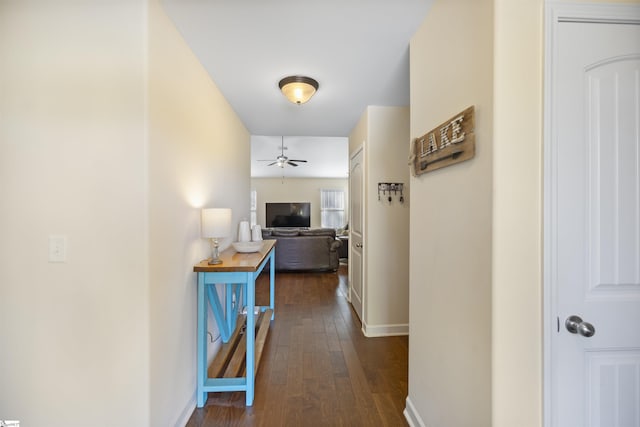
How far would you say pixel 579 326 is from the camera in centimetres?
98

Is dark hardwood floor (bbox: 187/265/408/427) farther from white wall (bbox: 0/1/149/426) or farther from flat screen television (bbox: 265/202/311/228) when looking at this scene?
flat screen television (bbox: 265/202/311/228)

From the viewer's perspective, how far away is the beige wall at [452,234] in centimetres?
103

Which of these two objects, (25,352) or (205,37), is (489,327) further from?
(205,37)

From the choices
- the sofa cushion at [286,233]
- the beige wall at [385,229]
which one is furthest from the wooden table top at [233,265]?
the sofa cushion at [286,233]

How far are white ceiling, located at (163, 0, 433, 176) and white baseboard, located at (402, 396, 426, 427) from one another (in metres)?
2.24

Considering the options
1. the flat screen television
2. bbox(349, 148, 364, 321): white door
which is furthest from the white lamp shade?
the flat screen television

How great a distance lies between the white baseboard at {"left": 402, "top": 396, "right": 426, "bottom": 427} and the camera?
62.1 inches

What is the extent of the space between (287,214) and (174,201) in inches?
305

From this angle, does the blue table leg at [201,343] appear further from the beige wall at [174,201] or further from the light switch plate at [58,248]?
the light switch plate at [58,248]

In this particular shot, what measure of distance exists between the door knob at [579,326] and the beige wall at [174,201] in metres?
1.75

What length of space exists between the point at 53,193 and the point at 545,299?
2111mm

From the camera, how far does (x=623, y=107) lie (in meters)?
1.00

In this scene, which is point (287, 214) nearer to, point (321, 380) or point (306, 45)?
point (321, 380)

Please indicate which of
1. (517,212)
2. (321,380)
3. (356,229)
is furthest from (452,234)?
(356,229)
